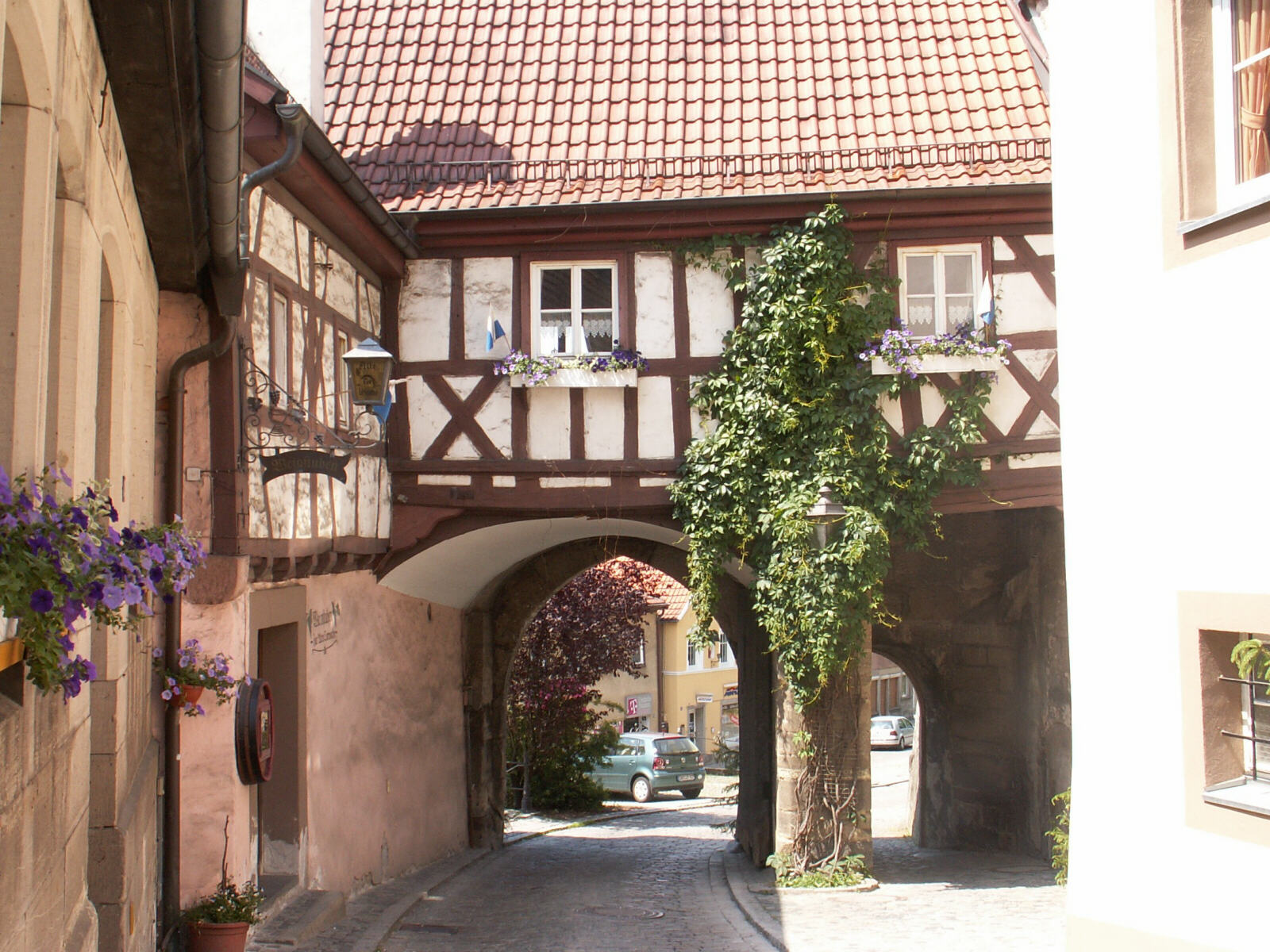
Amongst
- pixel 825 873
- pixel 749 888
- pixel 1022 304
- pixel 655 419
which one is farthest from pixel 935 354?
pixel 749 888

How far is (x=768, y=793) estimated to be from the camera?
13.0 metres

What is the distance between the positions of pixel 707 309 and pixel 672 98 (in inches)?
94.0

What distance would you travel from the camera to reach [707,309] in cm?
1027

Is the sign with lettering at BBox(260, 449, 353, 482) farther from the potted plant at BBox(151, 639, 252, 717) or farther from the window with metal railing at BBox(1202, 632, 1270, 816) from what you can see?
the window with metal railing at BBox(1202, 632, 1270, 816)

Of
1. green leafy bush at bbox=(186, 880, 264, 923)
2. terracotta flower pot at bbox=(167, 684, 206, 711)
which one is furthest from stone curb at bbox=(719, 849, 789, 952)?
terracotta flower pot at bbox=(167, 684, 206, 711)

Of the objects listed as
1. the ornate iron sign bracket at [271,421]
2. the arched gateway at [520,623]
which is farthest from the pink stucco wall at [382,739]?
the ornate iron sign bracket at [271,421]

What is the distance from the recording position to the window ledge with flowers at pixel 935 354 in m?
9.81

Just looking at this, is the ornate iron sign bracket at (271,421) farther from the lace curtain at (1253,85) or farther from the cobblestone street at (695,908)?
the lace curtain at (1253,85)

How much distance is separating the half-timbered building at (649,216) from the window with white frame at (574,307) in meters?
0.02

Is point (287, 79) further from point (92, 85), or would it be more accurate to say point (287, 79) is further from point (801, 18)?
point (92, 85)

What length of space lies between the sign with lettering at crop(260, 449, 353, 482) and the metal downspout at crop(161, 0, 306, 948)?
480 mm

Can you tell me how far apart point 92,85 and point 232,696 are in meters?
4.00

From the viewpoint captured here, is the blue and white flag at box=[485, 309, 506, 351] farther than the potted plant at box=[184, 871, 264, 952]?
Yes

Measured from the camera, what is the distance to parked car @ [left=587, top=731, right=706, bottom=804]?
80.7ft
